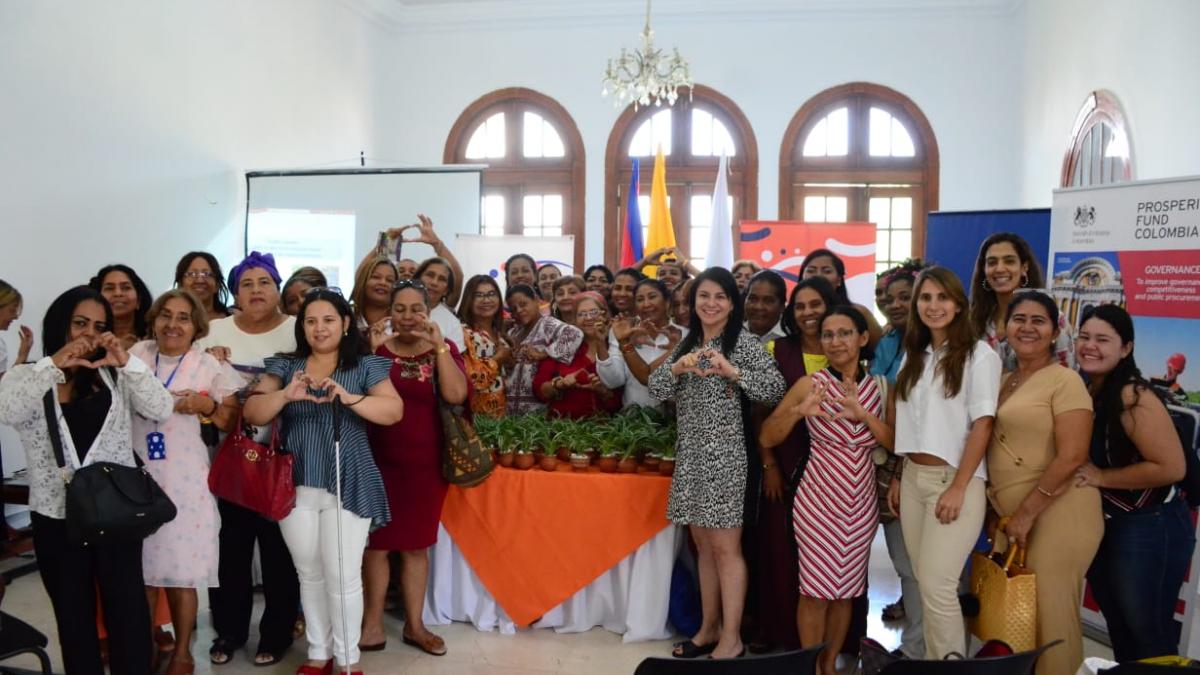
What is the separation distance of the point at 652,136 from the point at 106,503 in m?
8.17

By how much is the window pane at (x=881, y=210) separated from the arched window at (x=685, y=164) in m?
1.31

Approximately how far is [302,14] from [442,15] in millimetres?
2001

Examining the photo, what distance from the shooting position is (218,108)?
739 cm

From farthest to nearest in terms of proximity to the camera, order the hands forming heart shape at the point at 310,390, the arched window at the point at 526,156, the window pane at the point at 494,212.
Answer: the window pane at the point at 494,212 → the arched window at the point at 526,156 → the hands forming heart shape at the point at 310,390

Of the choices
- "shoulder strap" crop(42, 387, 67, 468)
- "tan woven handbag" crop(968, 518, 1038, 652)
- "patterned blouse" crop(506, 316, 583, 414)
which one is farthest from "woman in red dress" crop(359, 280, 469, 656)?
"tan woven handbag" crop(968, 518, 1038, 652)

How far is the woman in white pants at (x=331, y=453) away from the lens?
3.03 metres

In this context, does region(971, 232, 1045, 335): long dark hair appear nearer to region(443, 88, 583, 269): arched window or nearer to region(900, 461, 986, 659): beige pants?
region(900, 461, 986, 659): beige pants

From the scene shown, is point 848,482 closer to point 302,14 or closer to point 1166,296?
point 1166,296

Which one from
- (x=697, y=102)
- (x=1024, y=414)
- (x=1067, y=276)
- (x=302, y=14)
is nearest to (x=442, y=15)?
(x=302, y=14)

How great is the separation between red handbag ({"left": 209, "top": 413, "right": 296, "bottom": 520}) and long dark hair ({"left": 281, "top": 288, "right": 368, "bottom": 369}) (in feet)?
0.92

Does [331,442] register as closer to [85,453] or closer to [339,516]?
[339,516]

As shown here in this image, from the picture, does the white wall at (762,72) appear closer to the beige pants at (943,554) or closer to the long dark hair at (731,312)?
the long dark hair at (731,312)

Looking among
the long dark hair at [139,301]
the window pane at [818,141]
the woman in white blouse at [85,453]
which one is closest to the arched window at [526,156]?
the window pane at [818,141]

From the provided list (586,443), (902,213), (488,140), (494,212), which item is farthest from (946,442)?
(488,140)
